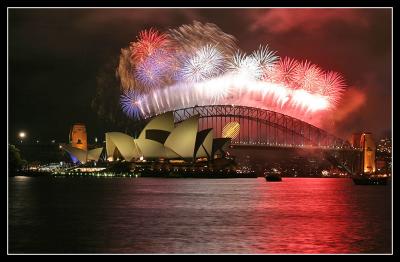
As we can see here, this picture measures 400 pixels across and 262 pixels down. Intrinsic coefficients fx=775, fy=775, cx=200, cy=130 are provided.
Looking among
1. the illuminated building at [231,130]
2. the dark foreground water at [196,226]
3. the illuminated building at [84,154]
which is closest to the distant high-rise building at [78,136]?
the illuminated building at [84,154]

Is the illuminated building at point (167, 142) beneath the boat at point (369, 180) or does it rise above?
above

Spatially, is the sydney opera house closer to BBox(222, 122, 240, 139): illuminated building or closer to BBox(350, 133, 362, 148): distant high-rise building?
BBox(222, 122, 240, 139): illuminated building

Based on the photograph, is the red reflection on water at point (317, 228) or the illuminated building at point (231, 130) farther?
the illuminated building at point (231, 130)

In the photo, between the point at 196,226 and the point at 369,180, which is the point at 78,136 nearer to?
the point at 369,180

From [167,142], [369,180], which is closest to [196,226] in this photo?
[167,142]

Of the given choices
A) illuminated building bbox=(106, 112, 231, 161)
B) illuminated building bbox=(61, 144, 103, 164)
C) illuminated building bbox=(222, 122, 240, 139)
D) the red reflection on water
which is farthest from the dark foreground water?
illuminated building bbox=(61, 144, 103, 164)

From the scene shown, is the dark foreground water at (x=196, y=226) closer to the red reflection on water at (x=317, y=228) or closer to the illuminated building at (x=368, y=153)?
the red reflection on water at (x=317, y=228)
